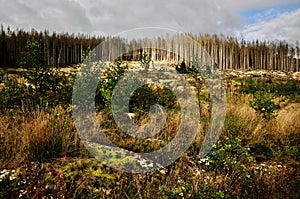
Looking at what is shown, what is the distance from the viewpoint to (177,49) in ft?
52.0

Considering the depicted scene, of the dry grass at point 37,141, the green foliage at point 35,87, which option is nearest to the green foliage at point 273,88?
the green foliage at point 35,87

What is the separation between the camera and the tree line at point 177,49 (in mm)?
15005

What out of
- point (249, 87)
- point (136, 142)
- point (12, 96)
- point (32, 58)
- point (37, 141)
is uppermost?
point (32, 58)

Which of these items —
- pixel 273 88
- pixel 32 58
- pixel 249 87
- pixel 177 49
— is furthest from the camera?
pixel 177 49

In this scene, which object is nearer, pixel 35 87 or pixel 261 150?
pixel 261 150

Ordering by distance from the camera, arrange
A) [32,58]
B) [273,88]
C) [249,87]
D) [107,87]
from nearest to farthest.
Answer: [107,87] < [32,58] < [273,88] < [249,87]

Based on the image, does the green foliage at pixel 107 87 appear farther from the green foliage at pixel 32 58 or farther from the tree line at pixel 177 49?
the tree line at pixel 177 49

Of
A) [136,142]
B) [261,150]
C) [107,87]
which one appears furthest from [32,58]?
[261,150]

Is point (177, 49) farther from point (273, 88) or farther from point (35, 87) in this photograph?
point (35, 87)

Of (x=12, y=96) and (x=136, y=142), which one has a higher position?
(x=12, y=96)

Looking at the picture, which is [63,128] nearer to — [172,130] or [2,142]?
[2,142]

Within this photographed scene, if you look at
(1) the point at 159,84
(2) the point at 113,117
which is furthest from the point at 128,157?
(1) the point at 159,84

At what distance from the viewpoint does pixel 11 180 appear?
10.4 feet

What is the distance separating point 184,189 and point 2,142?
2.57 m
